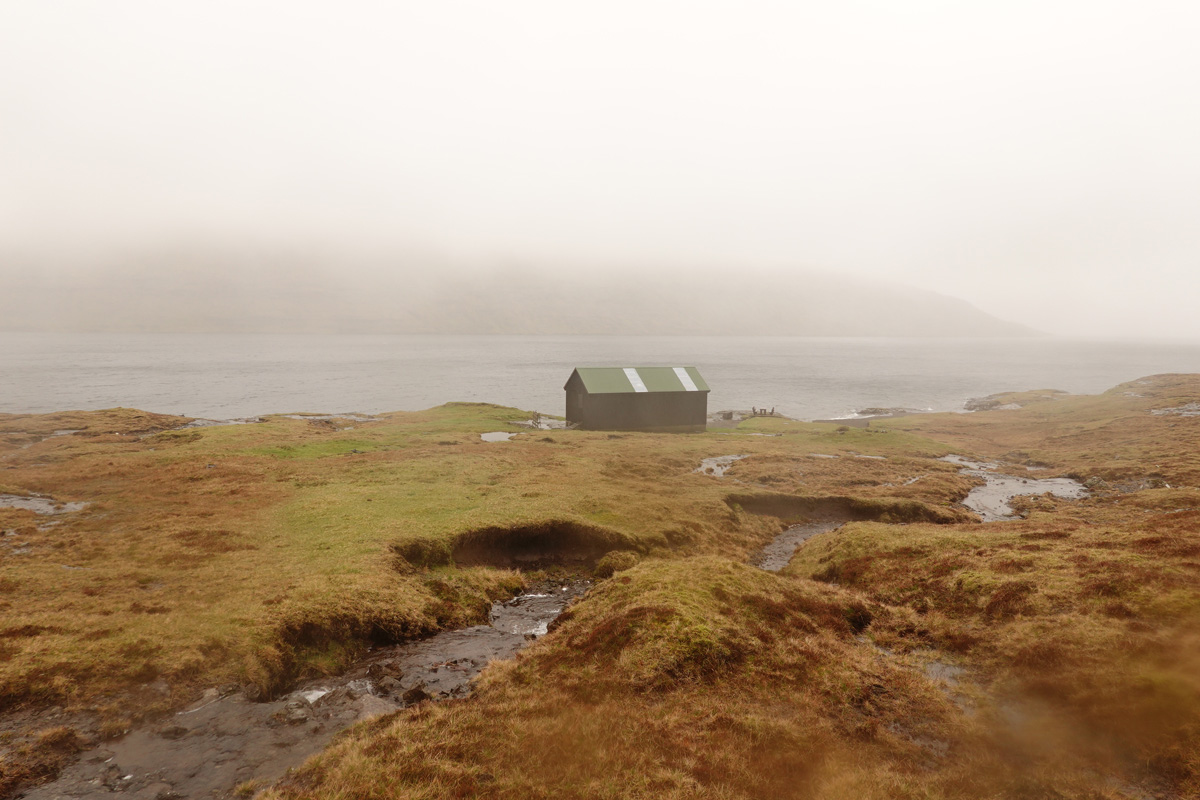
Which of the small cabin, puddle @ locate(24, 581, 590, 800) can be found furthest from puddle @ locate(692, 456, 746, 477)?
puddle @ locate(24, 581, 590, 800)

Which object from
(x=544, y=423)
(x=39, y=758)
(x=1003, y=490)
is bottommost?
(x=544, y=423)

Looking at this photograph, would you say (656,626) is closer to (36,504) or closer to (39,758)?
(39,758)

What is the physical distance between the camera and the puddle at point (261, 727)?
13.2m

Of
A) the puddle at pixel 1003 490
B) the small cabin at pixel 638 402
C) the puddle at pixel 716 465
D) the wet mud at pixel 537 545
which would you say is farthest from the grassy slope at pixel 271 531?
the small cabin at pixel 638 402

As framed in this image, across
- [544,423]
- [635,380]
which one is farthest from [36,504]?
[635,380]

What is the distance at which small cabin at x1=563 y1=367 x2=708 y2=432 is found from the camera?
7419cm

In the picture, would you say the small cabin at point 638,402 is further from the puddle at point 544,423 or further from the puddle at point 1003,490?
the puddle at point 1003,490

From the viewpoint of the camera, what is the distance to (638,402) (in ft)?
245

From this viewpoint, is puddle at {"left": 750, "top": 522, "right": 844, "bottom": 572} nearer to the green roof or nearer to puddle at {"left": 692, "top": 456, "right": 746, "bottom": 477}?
puddle at {"left": 692, "top": 456, "right": 746, "bottom": 477}

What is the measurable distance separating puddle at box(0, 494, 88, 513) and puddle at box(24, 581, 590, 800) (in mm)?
25808

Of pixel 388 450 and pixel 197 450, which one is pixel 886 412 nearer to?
pixel 388 450

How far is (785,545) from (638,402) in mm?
41472

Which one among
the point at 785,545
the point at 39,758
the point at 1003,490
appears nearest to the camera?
the point at 39,758

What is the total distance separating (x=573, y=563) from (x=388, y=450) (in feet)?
103
